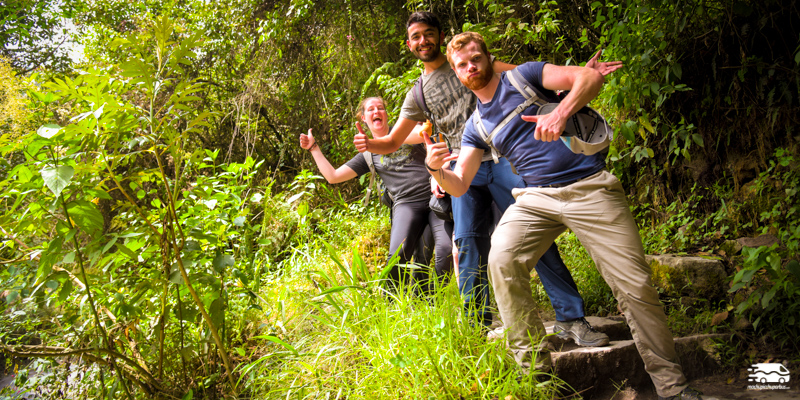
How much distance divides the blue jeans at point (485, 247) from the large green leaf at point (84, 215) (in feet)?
5.78

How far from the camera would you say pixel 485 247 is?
9.33 feet

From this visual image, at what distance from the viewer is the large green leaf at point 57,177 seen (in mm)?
1747

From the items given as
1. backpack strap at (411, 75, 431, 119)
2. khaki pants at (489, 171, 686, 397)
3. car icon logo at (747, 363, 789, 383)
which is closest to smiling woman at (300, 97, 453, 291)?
backpack strap at (411, 75, 431, 119)

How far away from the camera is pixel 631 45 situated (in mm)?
3432

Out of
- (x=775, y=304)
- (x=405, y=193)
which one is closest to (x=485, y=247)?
(x=405, y=193)

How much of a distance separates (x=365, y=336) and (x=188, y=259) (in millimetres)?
911

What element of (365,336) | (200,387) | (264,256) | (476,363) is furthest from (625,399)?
(264,256)

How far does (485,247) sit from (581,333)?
695 millimetres

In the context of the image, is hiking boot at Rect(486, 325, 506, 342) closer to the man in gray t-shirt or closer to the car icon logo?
the man in gray t-shirt

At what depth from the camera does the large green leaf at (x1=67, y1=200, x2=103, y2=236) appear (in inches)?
76.5

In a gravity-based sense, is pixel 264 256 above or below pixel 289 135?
below

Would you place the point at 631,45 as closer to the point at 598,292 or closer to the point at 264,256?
the point at 598,292

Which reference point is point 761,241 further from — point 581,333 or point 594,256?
point 594,256

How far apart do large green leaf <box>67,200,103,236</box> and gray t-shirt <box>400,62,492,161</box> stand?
1.84m
